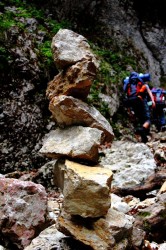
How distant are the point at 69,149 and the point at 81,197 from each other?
0.71 metres

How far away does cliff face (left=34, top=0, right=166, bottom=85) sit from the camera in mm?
17906

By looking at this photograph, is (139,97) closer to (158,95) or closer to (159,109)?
(158,95)

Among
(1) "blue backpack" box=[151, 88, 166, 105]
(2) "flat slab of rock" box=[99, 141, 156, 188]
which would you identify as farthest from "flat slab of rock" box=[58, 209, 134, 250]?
(1) "blue backpack" box=[151, 88, 166, 105]

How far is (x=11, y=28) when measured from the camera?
38.0 feet

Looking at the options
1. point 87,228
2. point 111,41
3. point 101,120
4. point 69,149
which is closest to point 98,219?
point 87,228

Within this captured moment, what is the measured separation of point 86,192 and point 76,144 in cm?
73

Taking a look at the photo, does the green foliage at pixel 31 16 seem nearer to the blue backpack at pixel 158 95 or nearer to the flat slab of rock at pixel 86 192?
the blue backpack at pixel 158 95

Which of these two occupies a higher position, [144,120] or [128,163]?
[128,163]

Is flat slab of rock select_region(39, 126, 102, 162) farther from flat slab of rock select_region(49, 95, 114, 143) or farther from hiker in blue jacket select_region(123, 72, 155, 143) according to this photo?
hiker in blue jacket select_region(123, 72, 155, 143)

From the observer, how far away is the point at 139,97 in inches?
477

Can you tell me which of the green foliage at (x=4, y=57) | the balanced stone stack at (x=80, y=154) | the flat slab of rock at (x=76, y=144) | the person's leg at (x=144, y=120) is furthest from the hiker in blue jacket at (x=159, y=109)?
the flat slab of rock at (x=76, y=144)

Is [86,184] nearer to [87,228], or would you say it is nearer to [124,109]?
[87,228]

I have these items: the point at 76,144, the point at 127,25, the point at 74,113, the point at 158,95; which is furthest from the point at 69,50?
the point at 127,25

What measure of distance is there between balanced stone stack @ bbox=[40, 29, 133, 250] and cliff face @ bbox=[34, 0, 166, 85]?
1290 centimetres
